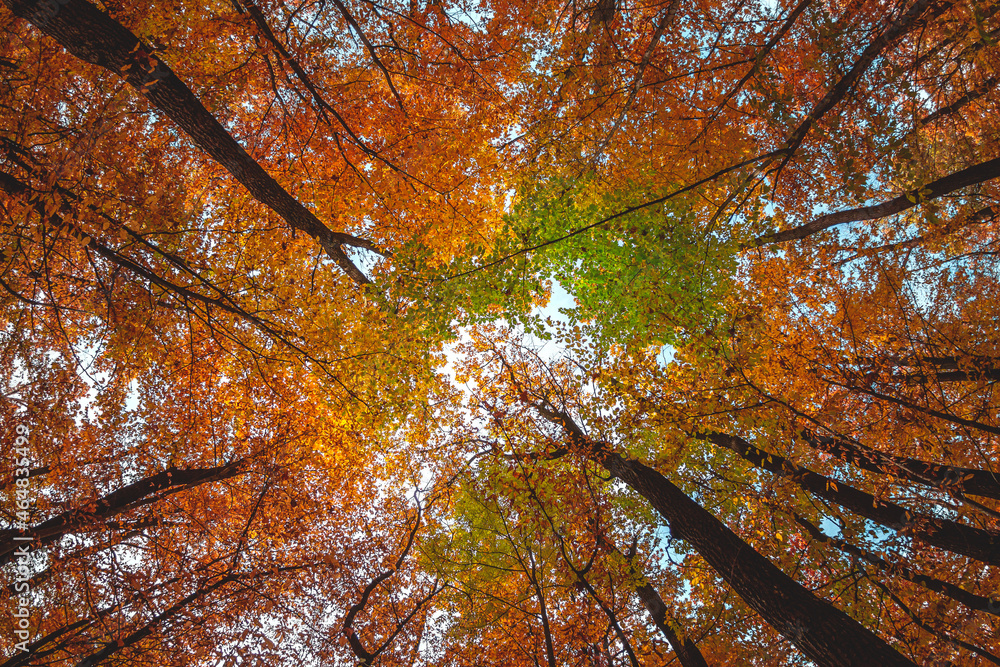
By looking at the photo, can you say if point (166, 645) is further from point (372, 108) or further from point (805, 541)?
point (805, 541)

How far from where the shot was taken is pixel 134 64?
415 centimetres

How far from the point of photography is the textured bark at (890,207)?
498 cm

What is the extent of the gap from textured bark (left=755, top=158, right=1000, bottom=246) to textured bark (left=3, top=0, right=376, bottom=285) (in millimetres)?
6815

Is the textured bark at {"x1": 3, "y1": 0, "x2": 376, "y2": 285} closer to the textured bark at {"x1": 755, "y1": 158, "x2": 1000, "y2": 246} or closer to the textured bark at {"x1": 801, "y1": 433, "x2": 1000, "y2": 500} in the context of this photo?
the textured bark at {"x1": 755, "y1": 158, "x2": 1000, "y2": 246}

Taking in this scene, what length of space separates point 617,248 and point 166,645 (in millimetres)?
9674

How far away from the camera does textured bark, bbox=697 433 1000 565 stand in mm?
5041

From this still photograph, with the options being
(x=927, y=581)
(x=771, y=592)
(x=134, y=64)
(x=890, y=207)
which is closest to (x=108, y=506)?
(x=134, y=64)

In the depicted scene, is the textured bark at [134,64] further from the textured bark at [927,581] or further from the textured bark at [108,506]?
the textured bark at [927,581]

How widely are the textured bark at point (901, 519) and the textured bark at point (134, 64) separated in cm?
783

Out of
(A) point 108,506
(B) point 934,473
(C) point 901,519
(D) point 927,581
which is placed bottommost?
(D) point 927,581

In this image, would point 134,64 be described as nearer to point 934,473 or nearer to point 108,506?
point 108,506

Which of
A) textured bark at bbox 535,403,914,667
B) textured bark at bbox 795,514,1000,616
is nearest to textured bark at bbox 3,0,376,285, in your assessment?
textured bark at bbox 535,403,914,667

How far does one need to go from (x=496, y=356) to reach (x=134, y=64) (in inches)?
273

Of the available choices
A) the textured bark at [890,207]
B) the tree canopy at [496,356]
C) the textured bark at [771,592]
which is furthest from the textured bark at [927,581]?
the textured bark at [890,207]
